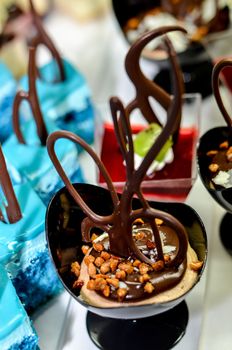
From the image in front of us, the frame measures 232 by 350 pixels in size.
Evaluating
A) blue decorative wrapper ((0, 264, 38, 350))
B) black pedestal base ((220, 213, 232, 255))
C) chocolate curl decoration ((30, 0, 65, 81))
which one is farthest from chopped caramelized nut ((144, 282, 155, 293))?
chocolate curl decoration ((30, 0, 65, 81))

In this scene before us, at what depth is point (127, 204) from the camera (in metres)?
0.95

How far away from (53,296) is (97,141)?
380 mm

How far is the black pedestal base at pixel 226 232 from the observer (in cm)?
122

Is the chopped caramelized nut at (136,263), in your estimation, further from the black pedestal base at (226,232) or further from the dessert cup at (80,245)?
the black pedestal base at (226,232)

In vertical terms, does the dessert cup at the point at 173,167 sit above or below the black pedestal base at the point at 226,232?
above

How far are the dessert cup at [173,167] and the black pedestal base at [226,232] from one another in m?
0.11

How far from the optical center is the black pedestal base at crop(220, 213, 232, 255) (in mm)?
1218

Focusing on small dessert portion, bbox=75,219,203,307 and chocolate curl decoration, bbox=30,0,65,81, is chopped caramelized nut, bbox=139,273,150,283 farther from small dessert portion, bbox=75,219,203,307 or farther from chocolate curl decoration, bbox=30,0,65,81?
chocolate curl decoration, bbox=30,0,65,81

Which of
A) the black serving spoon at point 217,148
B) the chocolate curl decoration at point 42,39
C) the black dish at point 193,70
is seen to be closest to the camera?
the black serving spoon at point 217,148

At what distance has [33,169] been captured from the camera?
1.25m

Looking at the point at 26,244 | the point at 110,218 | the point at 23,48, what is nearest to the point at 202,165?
the point at 110,218

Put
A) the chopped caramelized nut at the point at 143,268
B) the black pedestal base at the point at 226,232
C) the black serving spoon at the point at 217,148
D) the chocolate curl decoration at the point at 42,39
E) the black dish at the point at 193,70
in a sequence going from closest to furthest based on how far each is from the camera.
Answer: the chopped caramelized nut at the point at 143,268 < the black serving spoon at the point at 217,148 < the black pedestal base at the point at 226,232 < the chocolate curl decoration at the point at 42,39 < the black dish at the point at 193,70

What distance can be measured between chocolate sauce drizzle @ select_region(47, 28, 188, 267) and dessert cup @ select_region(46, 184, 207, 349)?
50 mm

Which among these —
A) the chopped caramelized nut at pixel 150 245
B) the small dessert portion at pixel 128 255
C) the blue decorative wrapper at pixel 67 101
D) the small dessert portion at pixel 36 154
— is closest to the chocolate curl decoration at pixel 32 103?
the small dessert portion at pixel 36 154
